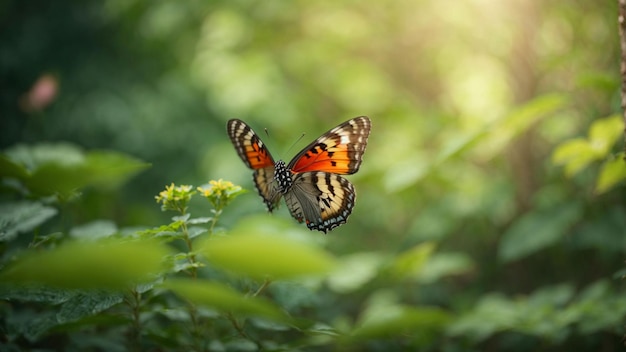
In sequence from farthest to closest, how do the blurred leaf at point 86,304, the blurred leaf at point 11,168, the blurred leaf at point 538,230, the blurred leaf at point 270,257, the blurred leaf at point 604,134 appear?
the blurred leaf at point 538,230 < the blurred leaf at point 604,134 < the blurred leaf at point 11,168 < the blurred leaf at point 86,304 < the blurred leaf at point 270,257

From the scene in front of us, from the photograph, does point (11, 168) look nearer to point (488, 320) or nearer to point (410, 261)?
point (410, 261)

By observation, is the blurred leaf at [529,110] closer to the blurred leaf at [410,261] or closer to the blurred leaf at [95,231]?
the blurred leaf at [410,261]

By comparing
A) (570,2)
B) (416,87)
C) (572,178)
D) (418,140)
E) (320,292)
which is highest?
(416,87)

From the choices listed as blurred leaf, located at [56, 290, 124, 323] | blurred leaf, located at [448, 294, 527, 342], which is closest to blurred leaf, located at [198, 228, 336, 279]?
blurred leaf, located at [56, 290, 124, 323]

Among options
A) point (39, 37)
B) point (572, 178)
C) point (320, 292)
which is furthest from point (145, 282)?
point (39, 37)

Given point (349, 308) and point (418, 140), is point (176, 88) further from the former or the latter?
point (349, 308)

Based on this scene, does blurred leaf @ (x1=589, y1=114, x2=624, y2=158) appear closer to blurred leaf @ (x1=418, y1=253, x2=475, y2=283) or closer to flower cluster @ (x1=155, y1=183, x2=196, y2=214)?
blurred leaf @ (x1=418, y1=253, x2=475, y2=283)

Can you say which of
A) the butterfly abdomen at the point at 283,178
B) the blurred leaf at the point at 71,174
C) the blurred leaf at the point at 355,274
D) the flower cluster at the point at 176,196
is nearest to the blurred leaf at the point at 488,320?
the blurred leaf at the point at 355,274
